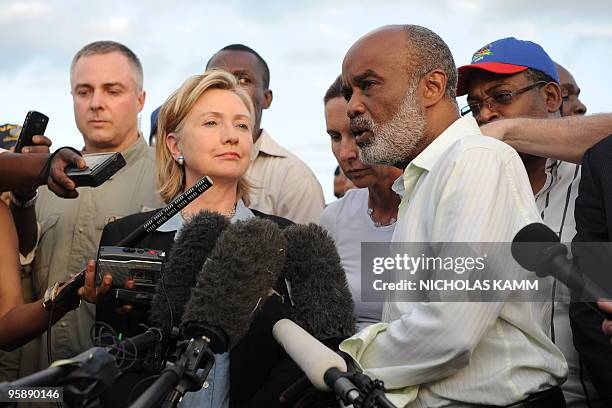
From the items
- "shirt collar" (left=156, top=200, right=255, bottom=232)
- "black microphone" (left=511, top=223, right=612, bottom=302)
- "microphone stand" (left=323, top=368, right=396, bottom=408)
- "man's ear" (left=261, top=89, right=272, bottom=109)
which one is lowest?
"microphone stand" (left=323, top=368, right=396, bottom=408)

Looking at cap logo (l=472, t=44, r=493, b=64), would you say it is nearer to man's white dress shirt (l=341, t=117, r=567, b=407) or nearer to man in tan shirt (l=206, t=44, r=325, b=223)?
man in tan shirt (l=206, t=44, r=325, b=223)

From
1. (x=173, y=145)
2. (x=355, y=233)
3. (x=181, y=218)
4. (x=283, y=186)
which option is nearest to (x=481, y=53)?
(x=355, y=233)

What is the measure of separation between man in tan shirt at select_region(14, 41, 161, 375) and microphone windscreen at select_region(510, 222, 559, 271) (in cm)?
334

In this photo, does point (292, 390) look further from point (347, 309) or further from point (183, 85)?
point (183, 85)

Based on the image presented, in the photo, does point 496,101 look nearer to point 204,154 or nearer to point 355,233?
point 355,233

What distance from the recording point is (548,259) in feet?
7.02

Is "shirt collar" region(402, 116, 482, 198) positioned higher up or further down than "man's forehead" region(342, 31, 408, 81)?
further down

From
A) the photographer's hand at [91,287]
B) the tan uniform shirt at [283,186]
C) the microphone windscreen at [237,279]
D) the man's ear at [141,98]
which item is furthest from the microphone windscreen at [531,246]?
the man's ear at [141,98]

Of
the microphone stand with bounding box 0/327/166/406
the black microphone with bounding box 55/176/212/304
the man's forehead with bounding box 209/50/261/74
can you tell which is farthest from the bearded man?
the man's forehead with bounding box 209/50/261/74

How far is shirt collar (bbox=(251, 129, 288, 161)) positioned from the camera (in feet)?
20.1

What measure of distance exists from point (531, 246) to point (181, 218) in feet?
8.57

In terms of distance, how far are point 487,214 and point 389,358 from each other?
0.60m

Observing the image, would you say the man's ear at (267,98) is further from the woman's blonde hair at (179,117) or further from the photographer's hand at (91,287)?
the photographer's hand at (91,287)

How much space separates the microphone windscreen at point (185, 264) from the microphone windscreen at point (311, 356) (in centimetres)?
53
